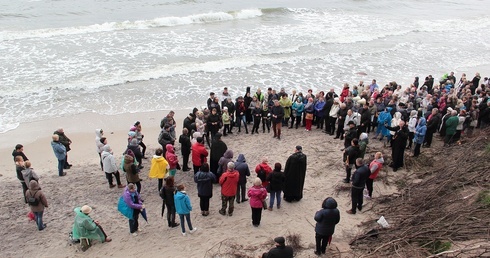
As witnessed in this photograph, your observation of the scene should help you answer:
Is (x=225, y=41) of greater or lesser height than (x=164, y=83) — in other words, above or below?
above

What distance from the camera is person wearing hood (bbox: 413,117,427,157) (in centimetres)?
1226

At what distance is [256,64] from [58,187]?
15.2 metres

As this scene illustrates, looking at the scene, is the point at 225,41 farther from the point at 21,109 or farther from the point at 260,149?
the point at 260,149

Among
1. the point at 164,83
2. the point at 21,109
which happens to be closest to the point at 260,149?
the point at 164,83

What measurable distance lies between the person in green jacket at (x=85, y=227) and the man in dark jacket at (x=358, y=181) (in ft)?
18.5

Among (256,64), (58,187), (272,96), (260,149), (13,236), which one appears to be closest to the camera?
(13,236)

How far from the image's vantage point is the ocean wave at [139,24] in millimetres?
27375

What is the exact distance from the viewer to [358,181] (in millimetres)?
9375

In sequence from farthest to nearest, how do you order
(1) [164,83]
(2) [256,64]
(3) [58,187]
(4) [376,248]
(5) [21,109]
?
(2) [256,64], (1) [164,83], (5) [21,109], (3) [58,187], (4) [376,248]

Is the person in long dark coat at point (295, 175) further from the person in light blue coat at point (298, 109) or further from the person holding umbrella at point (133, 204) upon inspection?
the person in light blue coat at point (298, 109)

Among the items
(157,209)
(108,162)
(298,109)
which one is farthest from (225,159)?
(298,109)

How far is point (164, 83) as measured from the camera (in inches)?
824

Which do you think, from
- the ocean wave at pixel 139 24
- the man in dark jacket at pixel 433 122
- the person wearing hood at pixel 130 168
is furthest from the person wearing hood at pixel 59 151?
the ocean wave at pixel 139 24

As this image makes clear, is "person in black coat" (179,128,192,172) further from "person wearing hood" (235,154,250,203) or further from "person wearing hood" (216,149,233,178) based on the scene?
"person wearing hood" (235,154,250,203)
